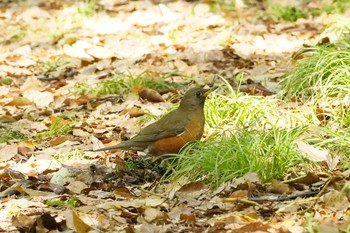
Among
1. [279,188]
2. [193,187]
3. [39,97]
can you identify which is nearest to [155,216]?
[193,187]

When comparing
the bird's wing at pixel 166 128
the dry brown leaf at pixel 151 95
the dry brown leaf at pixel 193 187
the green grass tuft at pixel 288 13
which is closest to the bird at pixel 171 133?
the bird's wing at pixel 166 128

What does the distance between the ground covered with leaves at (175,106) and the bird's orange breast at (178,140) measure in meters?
0.08

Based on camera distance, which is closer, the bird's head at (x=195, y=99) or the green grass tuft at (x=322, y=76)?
the bird's head at (x=195, y=99)

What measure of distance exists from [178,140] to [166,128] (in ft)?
0.48

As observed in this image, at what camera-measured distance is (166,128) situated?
6.33 m

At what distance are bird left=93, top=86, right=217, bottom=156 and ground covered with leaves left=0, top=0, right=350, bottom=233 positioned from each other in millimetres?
99

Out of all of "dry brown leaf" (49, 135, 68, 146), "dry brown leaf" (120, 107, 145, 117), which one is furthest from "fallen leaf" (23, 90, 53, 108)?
"dry brown leaf" (49, 135, 68, 146)

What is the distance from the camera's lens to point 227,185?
17.3 ft

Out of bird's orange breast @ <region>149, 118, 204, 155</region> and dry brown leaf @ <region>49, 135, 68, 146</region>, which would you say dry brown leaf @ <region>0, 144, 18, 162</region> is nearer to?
dry brown leaf @ <region>49, 135, 68, 146</region>

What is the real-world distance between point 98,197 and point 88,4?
7900 millimetres

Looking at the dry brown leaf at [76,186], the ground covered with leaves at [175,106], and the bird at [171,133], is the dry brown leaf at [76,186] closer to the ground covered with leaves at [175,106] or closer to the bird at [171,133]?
the ground covered with leaves at [175,106]

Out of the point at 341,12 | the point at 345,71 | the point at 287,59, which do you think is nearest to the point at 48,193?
the point at 345,71

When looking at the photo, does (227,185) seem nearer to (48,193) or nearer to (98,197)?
(98,197)

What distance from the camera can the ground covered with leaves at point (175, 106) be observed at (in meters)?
4.90
